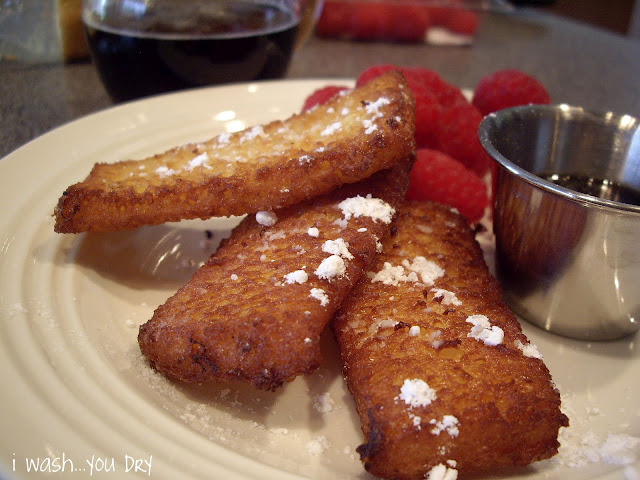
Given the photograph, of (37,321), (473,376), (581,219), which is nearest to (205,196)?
(37,321)

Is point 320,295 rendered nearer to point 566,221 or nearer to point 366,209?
point 366,209

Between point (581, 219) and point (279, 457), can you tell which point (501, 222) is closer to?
point (581, 219)

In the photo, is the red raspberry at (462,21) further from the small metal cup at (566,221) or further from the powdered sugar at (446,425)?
the powdered sugar at (446,425)

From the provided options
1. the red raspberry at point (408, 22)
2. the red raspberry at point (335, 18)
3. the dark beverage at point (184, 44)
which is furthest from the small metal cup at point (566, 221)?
the red raspberry at point (335, 18)

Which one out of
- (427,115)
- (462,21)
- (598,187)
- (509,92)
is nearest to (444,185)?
(427,115)

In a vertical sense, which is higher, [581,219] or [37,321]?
[581,219]

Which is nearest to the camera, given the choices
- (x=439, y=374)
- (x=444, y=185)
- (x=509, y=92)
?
(x=439, y=374)

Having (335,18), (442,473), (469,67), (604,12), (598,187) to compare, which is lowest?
(604,12)
